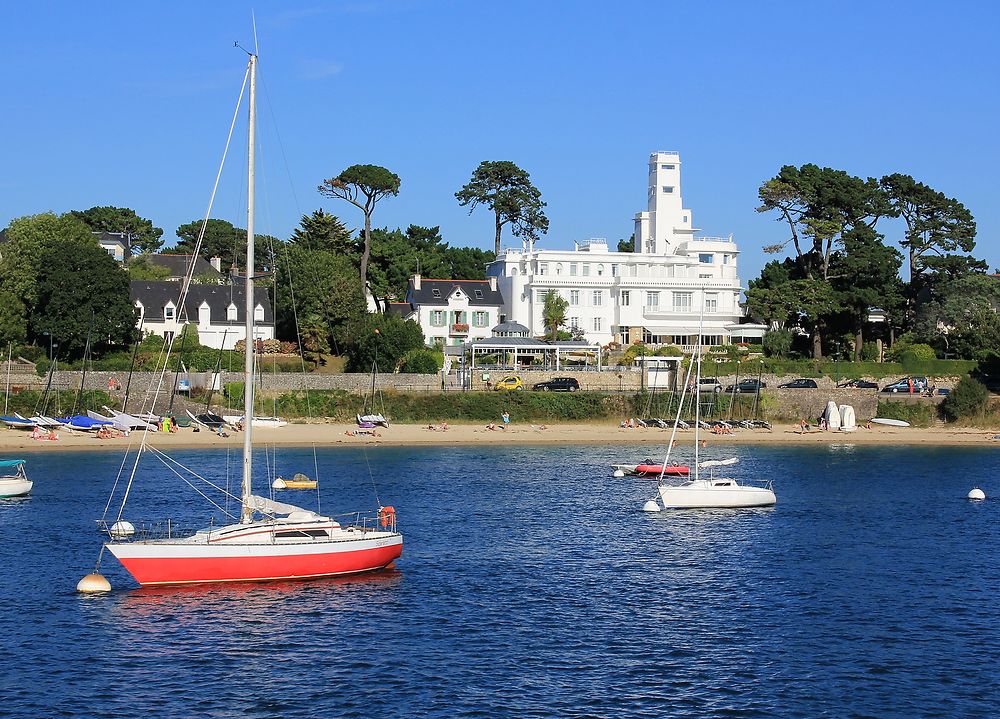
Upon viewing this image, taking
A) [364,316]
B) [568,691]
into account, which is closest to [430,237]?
[364,316]

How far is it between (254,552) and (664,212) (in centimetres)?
9449

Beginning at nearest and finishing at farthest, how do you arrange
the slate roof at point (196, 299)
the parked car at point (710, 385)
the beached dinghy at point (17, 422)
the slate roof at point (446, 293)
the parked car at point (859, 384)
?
the beached dinghy at point (17, 422) < the parked car at point (710, 385) < the parked car at point (859, 384) < the slate roof at point (196, 299) < the slate roof at point (446, 293)

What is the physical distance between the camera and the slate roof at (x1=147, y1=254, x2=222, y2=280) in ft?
439

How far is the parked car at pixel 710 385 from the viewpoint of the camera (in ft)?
317

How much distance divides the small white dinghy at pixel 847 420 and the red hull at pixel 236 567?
63.9 metres

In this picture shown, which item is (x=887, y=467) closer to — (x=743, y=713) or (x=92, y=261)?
(x=743, y=713)

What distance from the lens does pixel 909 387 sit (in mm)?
98250

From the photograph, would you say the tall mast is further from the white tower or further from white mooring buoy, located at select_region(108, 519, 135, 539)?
the white tower

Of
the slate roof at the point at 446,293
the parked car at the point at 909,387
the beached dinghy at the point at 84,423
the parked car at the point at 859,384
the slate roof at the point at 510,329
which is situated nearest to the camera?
the beached dinghy at the point at 84,423

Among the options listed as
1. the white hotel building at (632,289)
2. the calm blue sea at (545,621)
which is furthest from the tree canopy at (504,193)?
the calm blue sea at (545,621)

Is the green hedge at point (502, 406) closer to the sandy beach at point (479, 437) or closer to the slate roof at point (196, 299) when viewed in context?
the sandy beach at point (479, 437)

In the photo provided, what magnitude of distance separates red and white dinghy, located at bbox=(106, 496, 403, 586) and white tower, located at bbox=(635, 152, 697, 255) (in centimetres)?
9017

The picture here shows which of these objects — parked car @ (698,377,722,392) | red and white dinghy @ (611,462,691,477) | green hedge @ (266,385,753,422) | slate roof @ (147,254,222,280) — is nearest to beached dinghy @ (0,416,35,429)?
green hedge @ (266,385,753,422)

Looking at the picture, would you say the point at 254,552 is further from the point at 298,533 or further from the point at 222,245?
the point at 222,245
